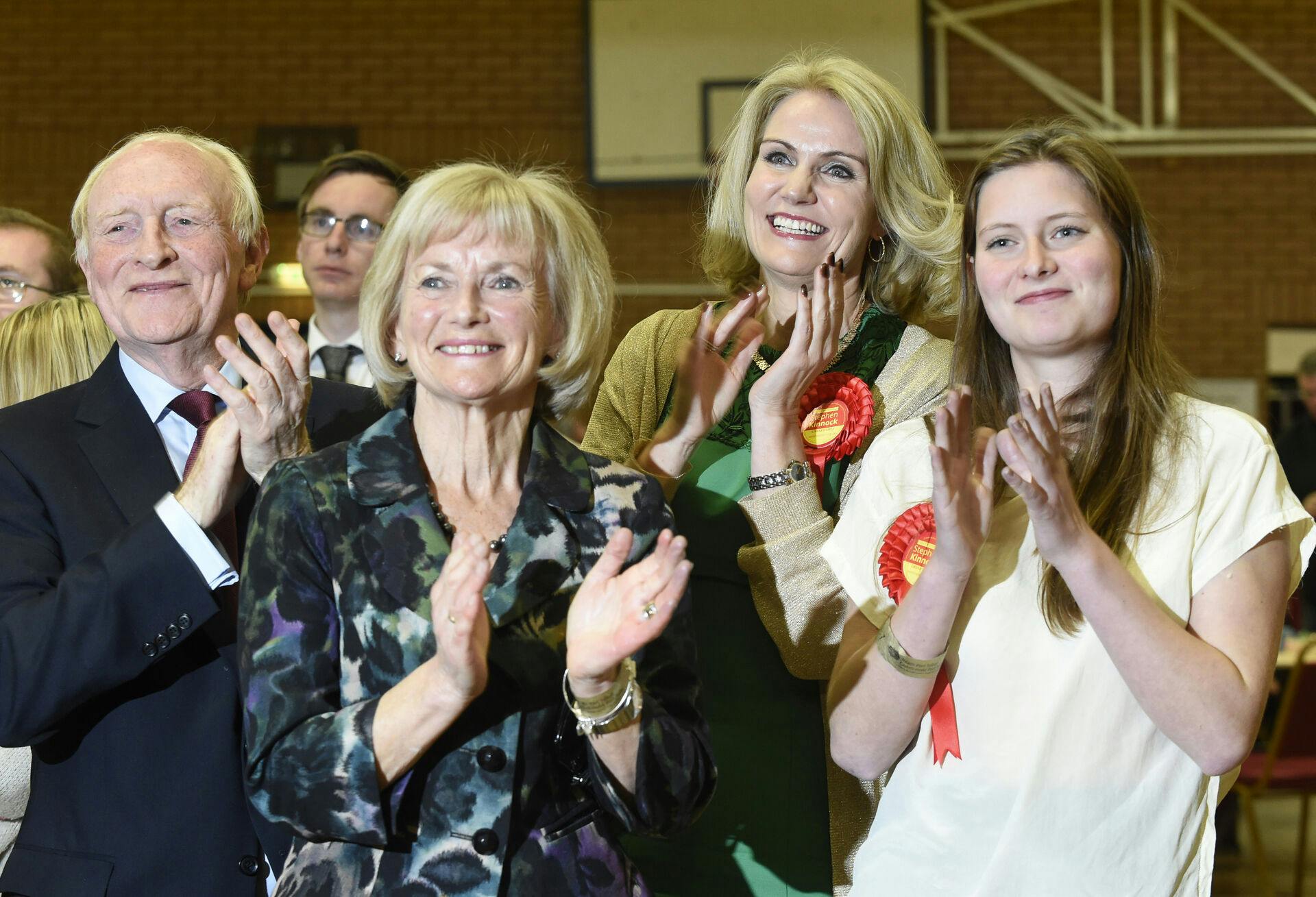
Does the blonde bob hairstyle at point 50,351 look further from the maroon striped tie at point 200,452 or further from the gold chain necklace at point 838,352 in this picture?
the gold chain necklace at point 838,352

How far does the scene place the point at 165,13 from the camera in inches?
352

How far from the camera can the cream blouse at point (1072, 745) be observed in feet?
5.56

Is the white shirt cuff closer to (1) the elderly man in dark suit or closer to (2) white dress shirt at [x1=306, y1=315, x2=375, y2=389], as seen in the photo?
(1) the elderly man in dark suit

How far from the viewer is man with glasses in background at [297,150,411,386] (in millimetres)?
4211

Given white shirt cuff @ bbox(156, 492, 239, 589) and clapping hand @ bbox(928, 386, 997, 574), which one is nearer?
clapping hand @ bbox(928, 386, 997, 574)

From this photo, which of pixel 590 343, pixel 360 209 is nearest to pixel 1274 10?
pixel 360 209

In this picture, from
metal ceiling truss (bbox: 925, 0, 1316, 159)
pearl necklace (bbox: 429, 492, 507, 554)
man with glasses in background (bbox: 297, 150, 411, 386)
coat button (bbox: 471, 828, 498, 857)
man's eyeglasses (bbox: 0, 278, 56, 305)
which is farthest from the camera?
metal ceiling truss (bbox: 925, 0, 1316, 159)

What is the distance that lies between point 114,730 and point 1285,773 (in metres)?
4.72

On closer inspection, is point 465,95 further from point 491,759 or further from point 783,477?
point 491,759

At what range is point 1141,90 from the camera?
8.96m

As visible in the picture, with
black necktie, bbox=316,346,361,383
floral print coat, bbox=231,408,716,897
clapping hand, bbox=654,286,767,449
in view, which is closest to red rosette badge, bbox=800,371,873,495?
clapping hand, bbox=654,286,767,449

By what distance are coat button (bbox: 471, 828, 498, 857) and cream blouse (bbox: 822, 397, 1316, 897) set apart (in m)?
0.55

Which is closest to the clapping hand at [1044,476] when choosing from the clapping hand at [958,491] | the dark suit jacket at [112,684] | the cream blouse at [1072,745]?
the clapping hand at [958,491]

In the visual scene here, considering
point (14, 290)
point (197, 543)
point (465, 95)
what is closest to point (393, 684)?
point (197, 543)
